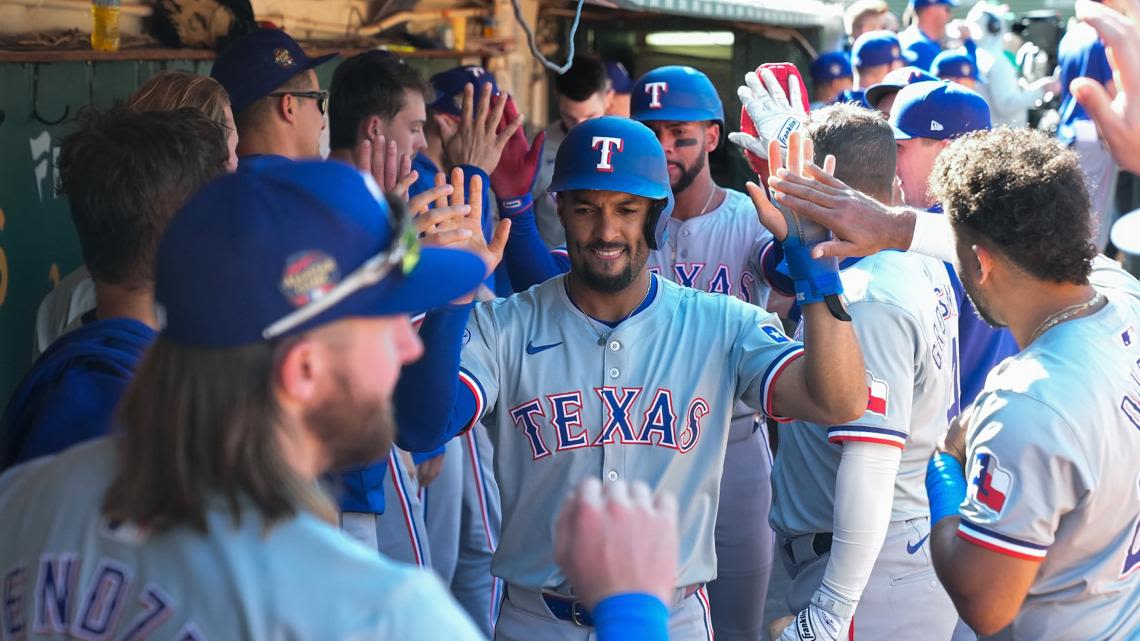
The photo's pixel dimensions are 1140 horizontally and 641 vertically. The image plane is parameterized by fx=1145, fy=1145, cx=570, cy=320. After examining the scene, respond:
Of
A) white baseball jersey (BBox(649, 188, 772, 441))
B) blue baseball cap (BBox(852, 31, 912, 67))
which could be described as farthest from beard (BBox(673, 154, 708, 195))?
blue baseball cap (BBox(852, 31, 912, 67))

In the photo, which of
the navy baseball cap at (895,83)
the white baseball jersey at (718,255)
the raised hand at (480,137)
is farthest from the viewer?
the navy baseball cap at (895,83)

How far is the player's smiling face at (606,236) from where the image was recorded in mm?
2797

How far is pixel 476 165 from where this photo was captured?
3.42 metres

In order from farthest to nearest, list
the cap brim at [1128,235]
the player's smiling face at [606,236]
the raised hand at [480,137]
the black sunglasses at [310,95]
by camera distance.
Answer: the black sunglasses at [310,95] < the raised hand at [480,137] < the player's smiling face at [606,236] < the cap brim at [1128,235]

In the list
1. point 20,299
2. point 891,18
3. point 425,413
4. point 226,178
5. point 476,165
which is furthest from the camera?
point 891,18

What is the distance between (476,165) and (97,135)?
1444 mm

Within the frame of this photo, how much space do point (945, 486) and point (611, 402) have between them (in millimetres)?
772

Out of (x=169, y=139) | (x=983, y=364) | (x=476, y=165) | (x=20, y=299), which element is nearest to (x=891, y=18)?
(x=983, y=364)

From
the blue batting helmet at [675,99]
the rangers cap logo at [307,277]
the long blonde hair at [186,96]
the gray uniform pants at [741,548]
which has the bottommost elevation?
the gray uniform pants at [741,548]

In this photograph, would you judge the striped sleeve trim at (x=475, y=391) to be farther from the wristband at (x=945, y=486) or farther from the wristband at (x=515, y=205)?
the wristband at (x=515, y=205)

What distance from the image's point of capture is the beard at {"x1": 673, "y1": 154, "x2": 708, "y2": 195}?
4.25 m

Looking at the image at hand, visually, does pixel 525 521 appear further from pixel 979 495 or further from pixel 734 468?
pixel 734 468

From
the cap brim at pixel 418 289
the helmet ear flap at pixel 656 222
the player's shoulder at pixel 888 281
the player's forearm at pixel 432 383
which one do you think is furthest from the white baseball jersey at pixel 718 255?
the cap brim at pixel 418 289

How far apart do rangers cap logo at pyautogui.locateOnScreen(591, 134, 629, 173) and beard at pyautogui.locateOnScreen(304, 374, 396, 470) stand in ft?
5.10
